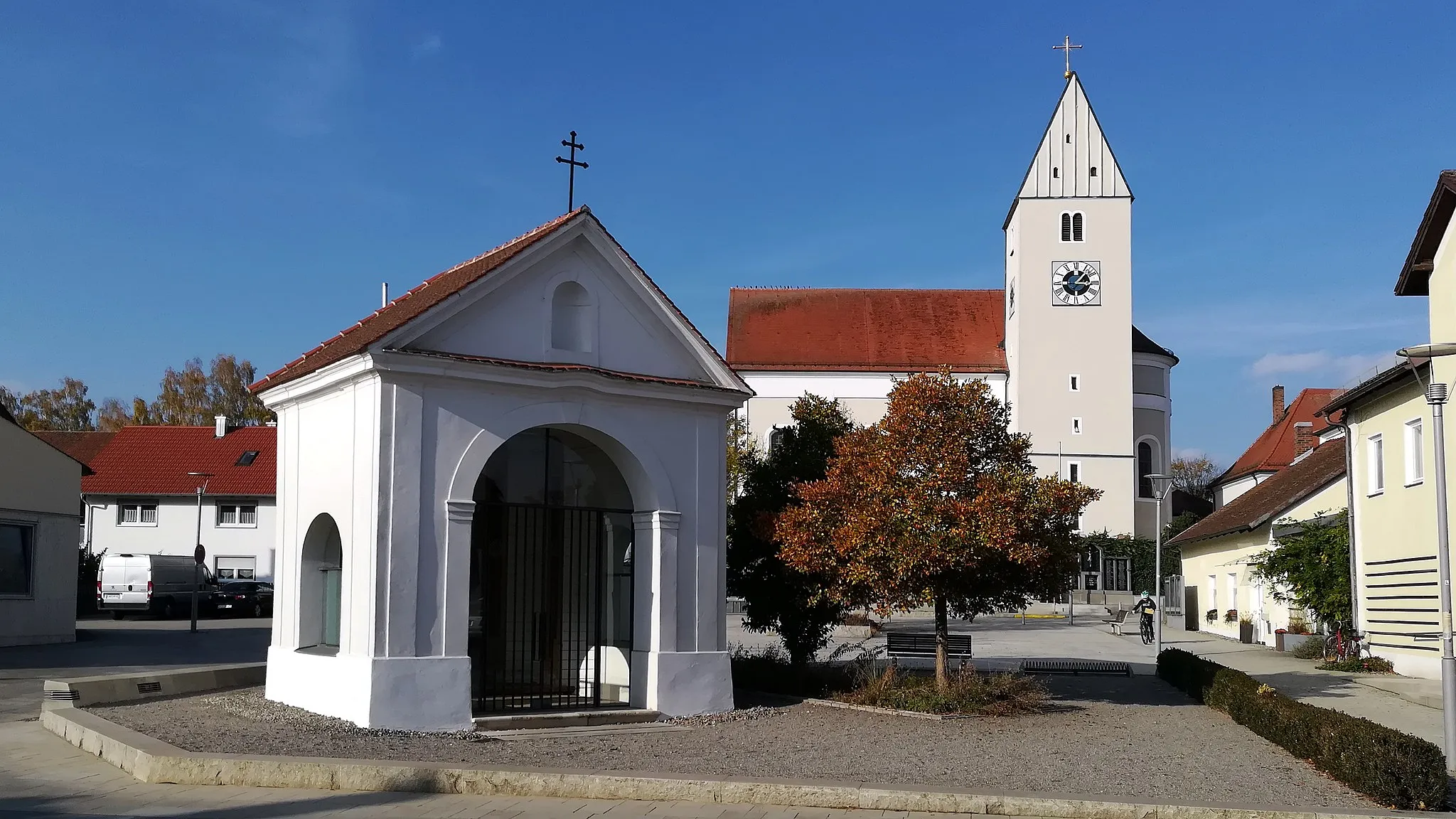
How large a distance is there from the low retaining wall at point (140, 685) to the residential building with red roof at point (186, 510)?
39432 millimetres

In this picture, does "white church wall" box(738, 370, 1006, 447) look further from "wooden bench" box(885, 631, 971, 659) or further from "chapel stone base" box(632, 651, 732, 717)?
"chapel stone base" box(632, 651, 732, 717)

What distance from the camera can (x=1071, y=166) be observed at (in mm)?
64188

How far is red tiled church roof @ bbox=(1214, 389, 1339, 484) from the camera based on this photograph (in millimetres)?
62906

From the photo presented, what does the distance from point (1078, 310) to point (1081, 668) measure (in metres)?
42.6

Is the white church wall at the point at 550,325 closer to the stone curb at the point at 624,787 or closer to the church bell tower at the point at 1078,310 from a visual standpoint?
the stone curb at the point at 624,787

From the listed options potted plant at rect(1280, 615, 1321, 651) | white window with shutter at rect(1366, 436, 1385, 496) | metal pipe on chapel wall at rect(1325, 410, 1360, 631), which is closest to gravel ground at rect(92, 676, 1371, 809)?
white window with shutter at rect(1366, 436, 1385, 496)

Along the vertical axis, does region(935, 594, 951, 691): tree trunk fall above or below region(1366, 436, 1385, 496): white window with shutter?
below

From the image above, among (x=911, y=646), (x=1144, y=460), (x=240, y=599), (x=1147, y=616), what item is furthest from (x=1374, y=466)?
(x=1144, y=460)

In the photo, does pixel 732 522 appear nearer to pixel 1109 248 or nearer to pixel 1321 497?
pixel 1321 497

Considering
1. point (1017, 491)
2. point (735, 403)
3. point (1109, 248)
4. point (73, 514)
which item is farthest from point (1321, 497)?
point (1109, 248)

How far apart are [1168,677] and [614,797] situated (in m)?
15.6

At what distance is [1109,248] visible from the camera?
210 ft

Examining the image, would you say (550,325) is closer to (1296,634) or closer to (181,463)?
(1296,634)

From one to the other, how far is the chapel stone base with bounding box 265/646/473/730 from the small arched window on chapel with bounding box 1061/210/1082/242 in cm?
5509
